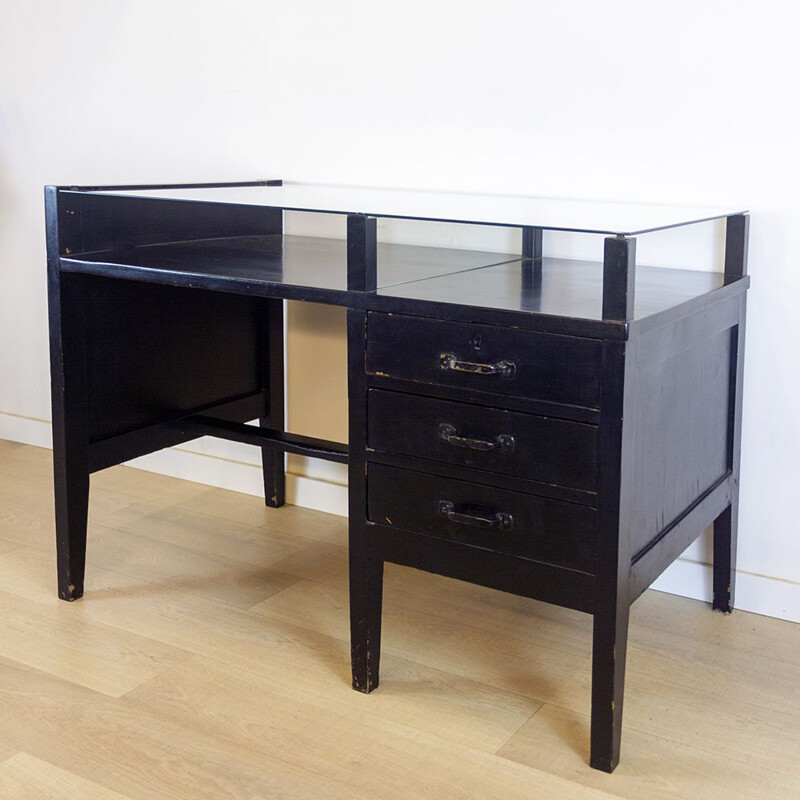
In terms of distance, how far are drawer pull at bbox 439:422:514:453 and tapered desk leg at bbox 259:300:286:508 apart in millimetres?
898

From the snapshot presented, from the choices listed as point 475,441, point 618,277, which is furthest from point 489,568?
point 618,277

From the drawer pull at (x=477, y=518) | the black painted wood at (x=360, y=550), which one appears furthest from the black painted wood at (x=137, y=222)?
the drawer pull at (x=477, y=518)

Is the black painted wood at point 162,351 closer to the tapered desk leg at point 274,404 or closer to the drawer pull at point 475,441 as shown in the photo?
the tapered desk leg at point 274,404

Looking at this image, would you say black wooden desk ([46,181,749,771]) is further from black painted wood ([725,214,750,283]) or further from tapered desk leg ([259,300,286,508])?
tapered desk leg ([259,300,286,508])

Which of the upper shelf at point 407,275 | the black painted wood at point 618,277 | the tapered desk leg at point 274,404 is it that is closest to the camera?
the black painted wood at point 618,277

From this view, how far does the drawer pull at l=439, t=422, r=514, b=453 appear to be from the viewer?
1.59 meters

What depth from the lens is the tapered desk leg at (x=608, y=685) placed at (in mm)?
1562

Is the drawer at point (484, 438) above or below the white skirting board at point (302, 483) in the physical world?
above

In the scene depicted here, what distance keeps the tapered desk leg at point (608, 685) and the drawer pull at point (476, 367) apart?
1.20 feet

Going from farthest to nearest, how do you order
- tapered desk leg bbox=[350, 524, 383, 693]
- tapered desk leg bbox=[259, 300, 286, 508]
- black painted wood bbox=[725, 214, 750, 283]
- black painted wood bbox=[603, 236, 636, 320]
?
tapered desk leg bbox=[259, 300, 286, 508] → black painted wood bbox=[725, 214, 750, 283] → tapered desk leg bbox=[350, 524, 383, 693] → black painted wood bbox=[603, 236, 636, 320]

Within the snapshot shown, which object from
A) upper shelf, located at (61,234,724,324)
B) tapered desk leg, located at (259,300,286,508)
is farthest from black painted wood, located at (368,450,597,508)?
tapered desk leg, located at (259,300,286,508)

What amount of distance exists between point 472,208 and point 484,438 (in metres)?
0.39

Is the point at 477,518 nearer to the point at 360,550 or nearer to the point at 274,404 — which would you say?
the point at 360,550

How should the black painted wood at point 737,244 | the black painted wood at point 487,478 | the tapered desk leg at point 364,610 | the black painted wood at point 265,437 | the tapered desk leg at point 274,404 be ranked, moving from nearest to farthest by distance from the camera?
the black painted wood at point 487,478 < the tapered desk leg at point 364,610 < the black painted wood at point 737,244 < the black painted wood at point 265,437 < the tapered desk leg at point 274,404
